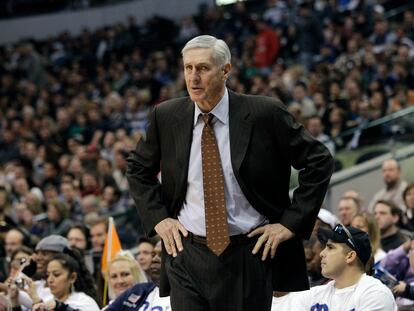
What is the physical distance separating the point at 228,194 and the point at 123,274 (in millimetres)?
3622

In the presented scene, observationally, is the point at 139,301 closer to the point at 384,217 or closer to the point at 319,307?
the point at 319,307

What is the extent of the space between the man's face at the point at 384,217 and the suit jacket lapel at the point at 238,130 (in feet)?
15.3

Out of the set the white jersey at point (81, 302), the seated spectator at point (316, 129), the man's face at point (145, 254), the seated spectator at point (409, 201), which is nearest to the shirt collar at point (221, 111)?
the white jersey at point (81, 302)

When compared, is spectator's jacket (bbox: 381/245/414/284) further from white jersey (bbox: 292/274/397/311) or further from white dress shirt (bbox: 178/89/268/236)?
white dress shirt (bbox: 178/89/268/236)

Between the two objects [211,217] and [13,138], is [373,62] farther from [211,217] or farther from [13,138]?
[211,217]

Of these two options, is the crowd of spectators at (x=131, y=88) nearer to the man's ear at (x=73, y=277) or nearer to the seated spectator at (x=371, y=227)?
the seated spectator at (x=371, y=227)

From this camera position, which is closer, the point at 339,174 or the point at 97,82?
the point at 339,174

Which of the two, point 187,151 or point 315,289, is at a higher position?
point 187,151

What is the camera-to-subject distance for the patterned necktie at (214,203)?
4.77 meters

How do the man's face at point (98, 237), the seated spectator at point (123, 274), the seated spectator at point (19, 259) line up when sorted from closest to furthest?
the seated spectator at point (123, 274), the seated spectator at point (19, 259), the man's face at point (98, 237)

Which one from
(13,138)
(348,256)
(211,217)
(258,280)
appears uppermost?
(211,217)

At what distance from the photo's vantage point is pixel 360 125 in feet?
44.0

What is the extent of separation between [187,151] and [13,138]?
576 inches

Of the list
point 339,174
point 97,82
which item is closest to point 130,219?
point 339,174
